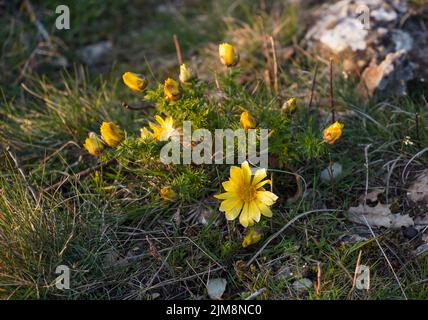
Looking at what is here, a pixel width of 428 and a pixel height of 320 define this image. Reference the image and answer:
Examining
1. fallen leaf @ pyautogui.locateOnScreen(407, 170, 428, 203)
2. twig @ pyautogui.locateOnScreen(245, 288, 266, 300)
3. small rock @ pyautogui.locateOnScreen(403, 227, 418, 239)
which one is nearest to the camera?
twig @ pyautogui.locateOnScreen(245, 288, 266, 300)

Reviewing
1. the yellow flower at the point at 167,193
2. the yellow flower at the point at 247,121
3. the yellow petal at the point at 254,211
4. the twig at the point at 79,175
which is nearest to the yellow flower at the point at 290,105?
the yellow flower at the point at 247,121

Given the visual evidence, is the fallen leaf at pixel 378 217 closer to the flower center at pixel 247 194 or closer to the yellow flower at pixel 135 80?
the flower center at pixel 247 194

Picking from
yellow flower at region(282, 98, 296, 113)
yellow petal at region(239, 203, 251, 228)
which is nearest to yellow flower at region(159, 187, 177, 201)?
yellow petal at region(239, 203, 251, 228)

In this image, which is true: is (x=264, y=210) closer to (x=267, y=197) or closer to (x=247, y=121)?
(x=267, y=197)

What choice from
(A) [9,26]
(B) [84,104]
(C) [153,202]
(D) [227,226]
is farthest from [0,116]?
(D) [227,226]

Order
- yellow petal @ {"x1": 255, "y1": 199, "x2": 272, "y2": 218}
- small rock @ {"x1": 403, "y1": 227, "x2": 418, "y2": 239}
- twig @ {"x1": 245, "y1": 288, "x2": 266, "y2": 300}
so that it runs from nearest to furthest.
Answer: twig @ {"x1": 245, "y1": 288, "x2": 266, "y2": 300} → yellow petal @ {"x1": 255, "y1": 199, "x2": 272, "y2": 218} → small rock @ {"x1": 403, "y1": 227, "x2": 418, "y2": 239}

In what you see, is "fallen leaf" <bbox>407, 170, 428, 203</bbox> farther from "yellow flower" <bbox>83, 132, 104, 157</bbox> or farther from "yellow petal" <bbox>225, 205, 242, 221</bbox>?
"yellow flower" <bbox>83, 132, 104, 157</bbox>
